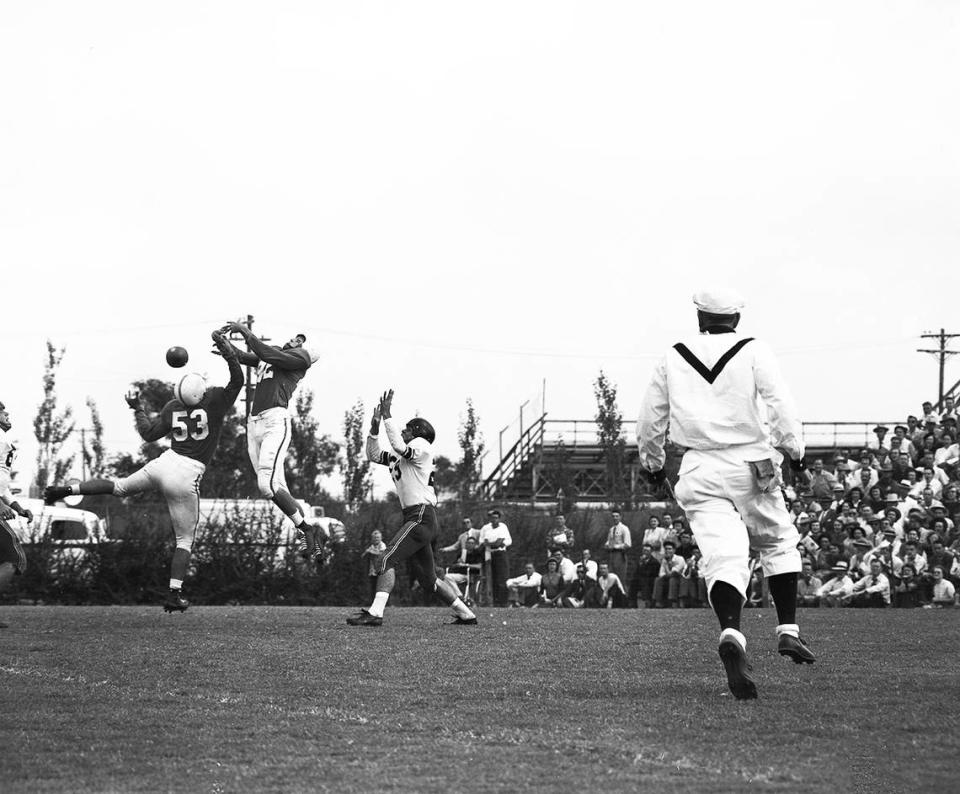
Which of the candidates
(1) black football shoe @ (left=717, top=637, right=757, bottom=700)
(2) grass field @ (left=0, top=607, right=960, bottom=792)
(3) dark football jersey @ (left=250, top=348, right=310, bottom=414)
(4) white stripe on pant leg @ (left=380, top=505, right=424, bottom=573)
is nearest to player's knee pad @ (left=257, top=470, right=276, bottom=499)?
(3) dark football jersey @ (left=250, top=348, right=310, bottom=414)

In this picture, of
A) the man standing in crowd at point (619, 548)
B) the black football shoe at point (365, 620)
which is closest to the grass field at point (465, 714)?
the black football shoe at point (365, 620)

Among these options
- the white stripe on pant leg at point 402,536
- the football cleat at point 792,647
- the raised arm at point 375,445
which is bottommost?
the football cleat at point 792,647

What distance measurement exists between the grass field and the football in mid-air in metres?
3.01

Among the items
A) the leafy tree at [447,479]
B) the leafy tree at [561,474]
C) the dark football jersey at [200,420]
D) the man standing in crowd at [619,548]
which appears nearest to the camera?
the dark football jersey at [200,420]

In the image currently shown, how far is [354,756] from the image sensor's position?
6.27 meters

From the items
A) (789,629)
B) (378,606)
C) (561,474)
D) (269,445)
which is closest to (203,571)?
(269,445)

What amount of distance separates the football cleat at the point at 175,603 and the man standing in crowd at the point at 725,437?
7596mm

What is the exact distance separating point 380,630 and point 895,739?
6.99m

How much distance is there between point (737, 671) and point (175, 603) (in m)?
8.45

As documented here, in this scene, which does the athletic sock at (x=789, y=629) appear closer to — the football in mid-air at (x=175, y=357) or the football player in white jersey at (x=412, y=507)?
the football player in white jersey at (x=412, y=507)

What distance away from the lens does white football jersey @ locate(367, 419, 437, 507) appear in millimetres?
14219

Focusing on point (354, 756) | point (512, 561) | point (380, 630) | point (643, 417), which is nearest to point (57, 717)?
point (354, 756)

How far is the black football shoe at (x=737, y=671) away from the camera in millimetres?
7715

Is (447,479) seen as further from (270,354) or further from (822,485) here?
(270,354)
